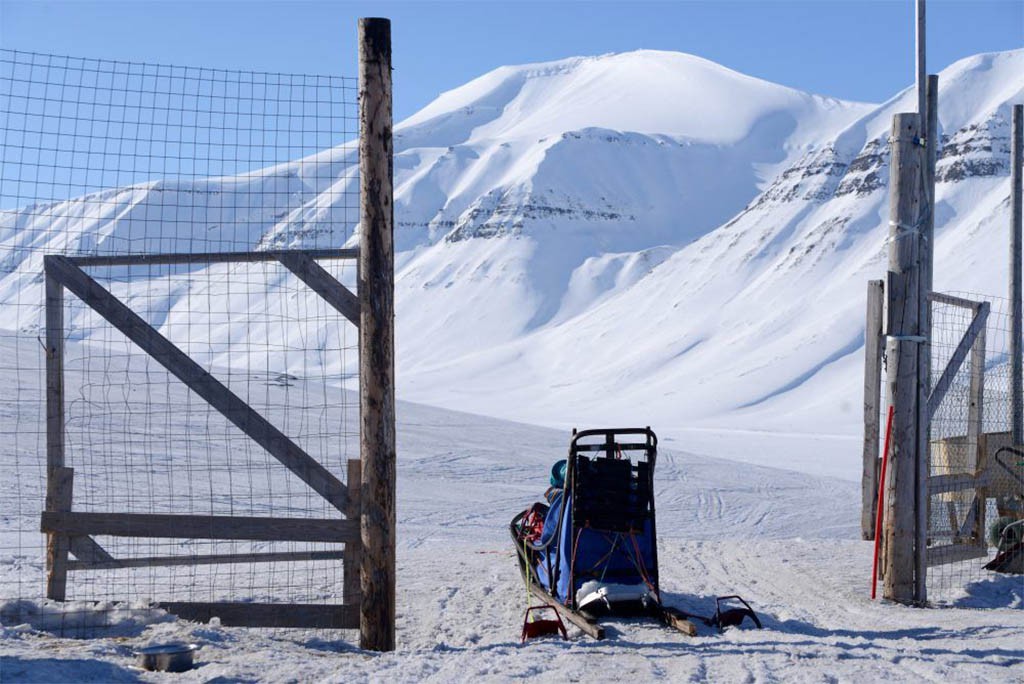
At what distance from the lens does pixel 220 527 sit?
6867 millimetres

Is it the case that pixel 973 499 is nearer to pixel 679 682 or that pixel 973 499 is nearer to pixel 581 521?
pixel 581 521

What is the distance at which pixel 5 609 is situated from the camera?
6.97 meters

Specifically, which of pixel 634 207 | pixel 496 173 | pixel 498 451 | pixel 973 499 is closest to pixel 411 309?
pixel 634 207

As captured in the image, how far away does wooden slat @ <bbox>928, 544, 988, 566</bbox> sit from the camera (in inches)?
371

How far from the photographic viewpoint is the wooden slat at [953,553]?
943 cm

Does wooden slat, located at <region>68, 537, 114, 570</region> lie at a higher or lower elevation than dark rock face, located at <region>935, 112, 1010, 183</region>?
lower

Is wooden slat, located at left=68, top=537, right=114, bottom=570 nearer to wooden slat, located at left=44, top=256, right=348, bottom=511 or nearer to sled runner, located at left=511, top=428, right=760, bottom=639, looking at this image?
wooden slat, located at left=44, top=256, right=348, bottom=511

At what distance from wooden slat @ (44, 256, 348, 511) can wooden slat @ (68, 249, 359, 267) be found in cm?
14

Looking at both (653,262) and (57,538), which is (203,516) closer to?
(57,538)

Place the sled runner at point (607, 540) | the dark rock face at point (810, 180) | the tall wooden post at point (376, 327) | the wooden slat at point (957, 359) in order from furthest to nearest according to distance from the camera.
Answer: the dark rock face at point (810, 180) < the wooden slat at point (957, 359) < the sled runner at point (607, 540) < the tall wooden post at point (376, 327)

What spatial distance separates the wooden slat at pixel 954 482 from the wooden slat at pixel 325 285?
5042mm

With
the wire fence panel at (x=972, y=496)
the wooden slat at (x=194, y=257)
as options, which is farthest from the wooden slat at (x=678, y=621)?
the wooden slat at (x=194, y=257)

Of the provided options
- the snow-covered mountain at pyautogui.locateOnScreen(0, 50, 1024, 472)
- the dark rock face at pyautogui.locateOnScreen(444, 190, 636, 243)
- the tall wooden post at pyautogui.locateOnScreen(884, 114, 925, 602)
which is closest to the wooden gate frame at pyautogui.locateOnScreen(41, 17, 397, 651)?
the tall wooden post at pyautogui.locateOnScreen(884, 114, 925, 602)

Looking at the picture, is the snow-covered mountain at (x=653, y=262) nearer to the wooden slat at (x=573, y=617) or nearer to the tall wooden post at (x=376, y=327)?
the wooden slat at (x=573, y=617)
